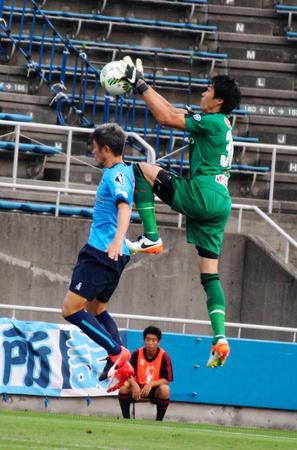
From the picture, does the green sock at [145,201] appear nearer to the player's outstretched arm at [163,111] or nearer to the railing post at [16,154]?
the player's outstretched arm at [163,111]

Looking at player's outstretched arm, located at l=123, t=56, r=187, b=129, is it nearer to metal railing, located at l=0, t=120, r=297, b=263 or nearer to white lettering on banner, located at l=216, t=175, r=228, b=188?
white lettering on banner, located at l=216, t=175, r=228, b=188

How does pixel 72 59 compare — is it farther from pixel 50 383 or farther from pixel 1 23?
pixel 50 383

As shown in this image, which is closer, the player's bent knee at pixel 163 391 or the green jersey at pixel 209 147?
the green jersey at pixel 209 147

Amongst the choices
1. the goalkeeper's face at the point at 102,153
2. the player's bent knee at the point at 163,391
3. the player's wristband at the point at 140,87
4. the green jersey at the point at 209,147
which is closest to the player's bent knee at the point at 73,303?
the goalkeeper's face at the point at 102,153

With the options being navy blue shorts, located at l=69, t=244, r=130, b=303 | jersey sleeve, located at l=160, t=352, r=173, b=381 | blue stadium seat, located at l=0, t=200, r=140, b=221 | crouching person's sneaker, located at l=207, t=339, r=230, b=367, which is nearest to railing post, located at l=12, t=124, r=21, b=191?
blue stadium seat, located at l=0, t=200, r=140, b=221

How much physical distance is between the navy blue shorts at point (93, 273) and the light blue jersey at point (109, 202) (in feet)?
0.23

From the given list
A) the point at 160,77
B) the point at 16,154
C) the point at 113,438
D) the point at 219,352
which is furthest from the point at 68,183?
the point at 113,438

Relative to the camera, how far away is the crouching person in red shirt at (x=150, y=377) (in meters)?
15.2

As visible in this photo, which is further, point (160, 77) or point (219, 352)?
point (160, 77)

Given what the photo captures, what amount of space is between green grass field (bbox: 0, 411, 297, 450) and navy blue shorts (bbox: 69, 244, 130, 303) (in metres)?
0.98

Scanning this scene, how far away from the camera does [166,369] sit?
15.5 m

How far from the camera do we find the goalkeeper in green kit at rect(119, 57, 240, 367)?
10.6 m

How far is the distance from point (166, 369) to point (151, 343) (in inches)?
12.7

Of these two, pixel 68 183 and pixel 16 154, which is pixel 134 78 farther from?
pixel 68 183
